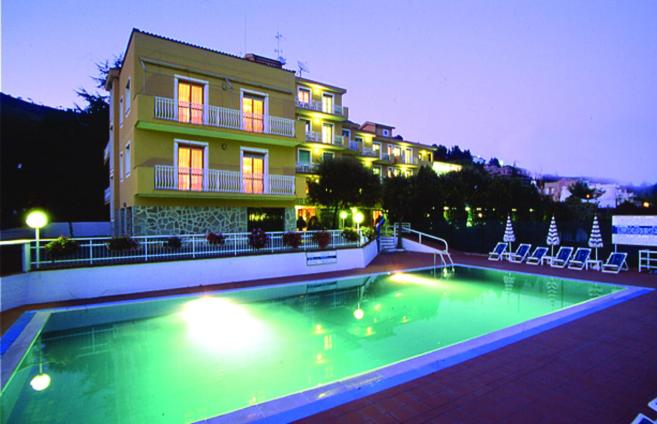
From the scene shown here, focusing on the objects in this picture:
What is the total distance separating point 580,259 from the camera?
15438mm

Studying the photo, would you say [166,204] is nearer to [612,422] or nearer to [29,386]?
[29,386]

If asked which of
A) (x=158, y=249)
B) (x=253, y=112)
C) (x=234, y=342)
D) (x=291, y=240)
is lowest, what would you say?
(x=234, y=342)

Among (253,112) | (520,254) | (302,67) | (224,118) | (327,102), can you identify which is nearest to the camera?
(224,118)

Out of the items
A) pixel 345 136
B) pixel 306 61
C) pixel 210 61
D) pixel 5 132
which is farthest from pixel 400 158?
pixel 5 132

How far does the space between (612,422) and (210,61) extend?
1782 centimetres

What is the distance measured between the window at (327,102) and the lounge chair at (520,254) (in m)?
19.6

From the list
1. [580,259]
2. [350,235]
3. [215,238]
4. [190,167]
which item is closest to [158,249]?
[215,238]

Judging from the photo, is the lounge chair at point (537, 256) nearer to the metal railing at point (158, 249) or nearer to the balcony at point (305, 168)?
the metal railing at point (158, 249)

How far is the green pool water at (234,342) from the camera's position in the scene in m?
4.75

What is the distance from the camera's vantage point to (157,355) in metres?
6.44

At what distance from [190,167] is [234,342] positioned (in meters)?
11.0

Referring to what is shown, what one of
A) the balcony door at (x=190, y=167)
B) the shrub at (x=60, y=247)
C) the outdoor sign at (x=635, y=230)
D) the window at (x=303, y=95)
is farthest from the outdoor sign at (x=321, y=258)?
the window at (x=303, y=95)

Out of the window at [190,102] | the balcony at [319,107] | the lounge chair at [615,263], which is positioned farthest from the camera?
the balcony at [319,107]

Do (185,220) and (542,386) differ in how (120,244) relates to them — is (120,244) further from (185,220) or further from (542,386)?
(542,386)
